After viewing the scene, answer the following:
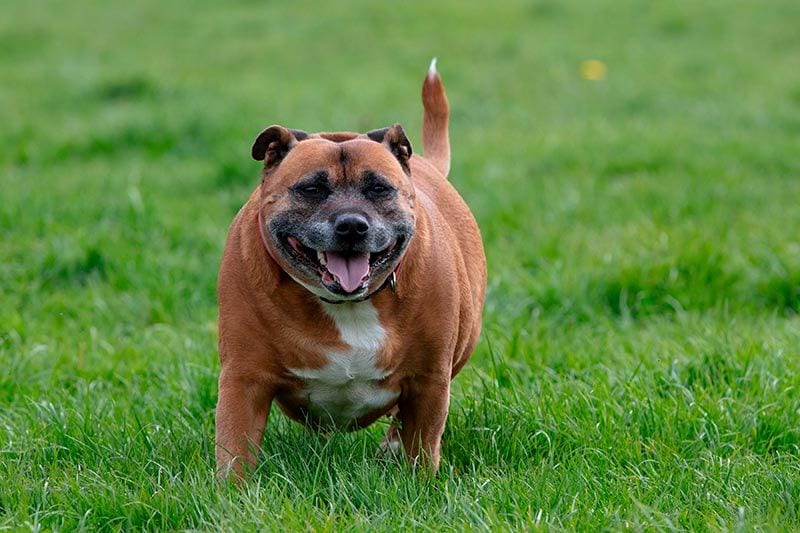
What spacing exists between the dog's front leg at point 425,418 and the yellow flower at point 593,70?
885 cm

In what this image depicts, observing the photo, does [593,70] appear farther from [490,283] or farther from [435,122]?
[435,122]

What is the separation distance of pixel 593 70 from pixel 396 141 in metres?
9.07

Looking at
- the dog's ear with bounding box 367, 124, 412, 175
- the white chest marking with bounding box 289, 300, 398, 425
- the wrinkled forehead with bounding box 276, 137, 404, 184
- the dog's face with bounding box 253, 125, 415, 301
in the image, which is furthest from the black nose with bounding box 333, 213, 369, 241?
the dog's ear with bounding box 367, 124, 412, 175

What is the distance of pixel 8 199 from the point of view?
24.4 ft

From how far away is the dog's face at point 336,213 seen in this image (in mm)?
3480

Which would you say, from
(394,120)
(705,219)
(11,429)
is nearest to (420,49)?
(394,120)

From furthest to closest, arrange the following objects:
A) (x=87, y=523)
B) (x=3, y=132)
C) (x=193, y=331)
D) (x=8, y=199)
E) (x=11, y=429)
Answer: (x=3, y=132) → (x=8, y=199) → (x=193, y=331) → (x=11, y=429) → (x=87, y=523)

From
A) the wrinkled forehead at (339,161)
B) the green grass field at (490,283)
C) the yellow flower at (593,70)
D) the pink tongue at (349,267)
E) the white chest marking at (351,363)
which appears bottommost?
the yellow flower at (593,70)

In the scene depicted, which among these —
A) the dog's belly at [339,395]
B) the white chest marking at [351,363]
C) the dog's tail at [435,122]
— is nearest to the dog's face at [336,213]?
the white chest marking at [351,363]

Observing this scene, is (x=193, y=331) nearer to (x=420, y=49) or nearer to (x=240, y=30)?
(x=420, y=49)

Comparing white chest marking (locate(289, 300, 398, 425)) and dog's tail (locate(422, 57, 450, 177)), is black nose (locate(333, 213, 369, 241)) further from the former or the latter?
dog's tail (locate(422, 57, 450, 177))

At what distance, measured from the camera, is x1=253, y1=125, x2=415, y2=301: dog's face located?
3480 mm

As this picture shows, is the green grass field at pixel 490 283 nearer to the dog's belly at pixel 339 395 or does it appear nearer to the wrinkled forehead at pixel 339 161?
the dog's belly at pixel 339 395

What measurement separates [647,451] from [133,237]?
154 inches
